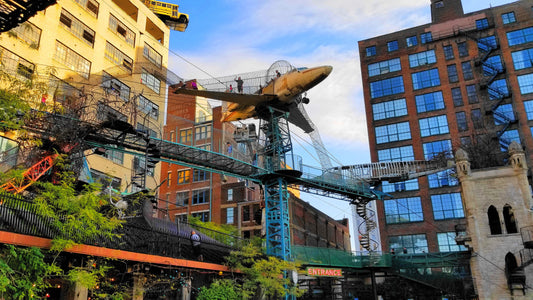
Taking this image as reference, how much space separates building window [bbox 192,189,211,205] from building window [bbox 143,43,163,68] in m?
21.8

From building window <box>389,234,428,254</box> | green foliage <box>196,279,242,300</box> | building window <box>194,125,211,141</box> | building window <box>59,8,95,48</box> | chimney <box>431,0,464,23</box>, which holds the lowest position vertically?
green foliage <box>196,279,242,300</box>

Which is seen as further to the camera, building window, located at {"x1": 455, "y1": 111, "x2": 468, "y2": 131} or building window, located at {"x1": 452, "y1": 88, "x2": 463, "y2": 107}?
building window, located at {"x1": 452, "y1": 88, "x2": 463, "y2": 107}

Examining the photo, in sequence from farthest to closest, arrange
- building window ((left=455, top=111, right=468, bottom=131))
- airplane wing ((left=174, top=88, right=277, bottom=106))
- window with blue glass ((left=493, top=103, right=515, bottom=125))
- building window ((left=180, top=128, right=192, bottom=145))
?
1. building window ((left=180, top=128, right=192, bottom=145))
2. building window ((left=455, top=111, right=468, bottom=131))
3. window with blue glass ((left=493, top=103, right=515, bottom=125))
4. airplane wing ((left=174, top=88, right=277, bottom=106))

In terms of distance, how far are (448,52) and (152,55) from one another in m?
43.4

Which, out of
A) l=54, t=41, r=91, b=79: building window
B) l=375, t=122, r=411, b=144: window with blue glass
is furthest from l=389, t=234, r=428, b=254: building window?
l=54, t=41, r=91, b=79: building window

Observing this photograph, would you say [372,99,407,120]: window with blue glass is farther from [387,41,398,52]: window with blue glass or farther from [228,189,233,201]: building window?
[228,189,233,201]: building window

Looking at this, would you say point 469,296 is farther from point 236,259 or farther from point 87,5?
point 87,5

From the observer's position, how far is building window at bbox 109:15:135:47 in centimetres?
4253

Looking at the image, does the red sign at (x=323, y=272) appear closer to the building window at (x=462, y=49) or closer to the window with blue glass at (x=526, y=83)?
the window with blue glass at (x=526, y=83)

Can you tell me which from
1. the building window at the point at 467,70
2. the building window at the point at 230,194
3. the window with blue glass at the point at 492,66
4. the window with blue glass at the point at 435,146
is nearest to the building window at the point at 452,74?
Result: the building window at the point at 467,70

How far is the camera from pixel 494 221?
31.8 meters

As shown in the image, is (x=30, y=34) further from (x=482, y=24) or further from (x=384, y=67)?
(x=482, y=24)

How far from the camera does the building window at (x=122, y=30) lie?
42531mm

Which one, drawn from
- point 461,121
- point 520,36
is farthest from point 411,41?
point 461,121
